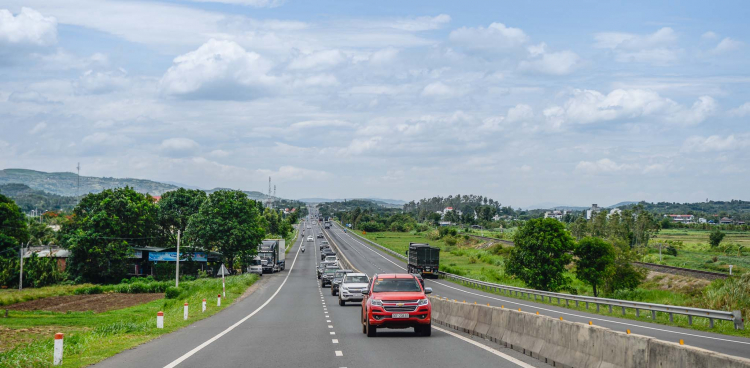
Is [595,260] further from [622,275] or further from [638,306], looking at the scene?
[638,306]

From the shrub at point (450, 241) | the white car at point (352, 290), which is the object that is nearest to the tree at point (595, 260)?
the white car at point (352, 290)

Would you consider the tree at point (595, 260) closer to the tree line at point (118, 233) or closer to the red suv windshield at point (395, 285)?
the tree line at point (118, 233)

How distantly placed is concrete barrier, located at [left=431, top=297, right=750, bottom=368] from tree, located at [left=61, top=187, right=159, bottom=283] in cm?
6521

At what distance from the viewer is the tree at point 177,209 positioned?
95938 mm

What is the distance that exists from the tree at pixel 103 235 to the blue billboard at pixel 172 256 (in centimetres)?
287

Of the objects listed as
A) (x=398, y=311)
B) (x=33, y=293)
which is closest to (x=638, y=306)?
(x=398, y=311)

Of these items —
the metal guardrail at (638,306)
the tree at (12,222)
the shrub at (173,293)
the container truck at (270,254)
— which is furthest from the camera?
the tree at (12,222)

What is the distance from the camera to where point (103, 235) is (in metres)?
77.4

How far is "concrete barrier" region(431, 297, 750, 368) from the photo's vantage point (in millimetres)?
8594

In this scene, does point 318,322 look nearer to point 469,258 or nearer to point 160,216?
point 160,216

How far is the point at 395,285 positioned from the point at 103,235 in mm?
65831

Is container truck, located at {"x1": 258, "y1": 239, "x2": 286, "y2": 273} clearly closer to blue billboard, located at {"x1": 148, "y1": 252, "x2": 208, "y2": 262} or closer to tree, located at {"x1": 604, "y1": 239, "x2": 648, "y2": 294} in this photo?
blue billboard, located at {"x1": 148, "y1": 252, "x2": 208, "y2": 262}

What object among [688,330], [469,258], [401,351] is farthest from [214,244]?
[401,351]

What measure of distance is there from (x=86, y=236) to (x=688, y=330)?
6731 centimetres
